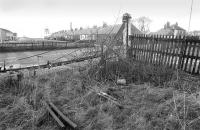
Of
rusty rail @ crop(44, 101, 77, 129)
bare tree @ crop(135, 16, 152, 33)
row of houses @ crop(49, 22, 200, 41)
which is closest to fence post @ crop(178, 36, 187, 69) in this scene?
row of houses @ crop(49, 22, 200, 41)

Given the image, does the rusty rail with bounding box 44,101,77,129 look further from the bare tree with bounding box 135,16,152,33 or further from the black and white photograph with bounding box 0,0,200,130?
the bare tree with bounding box 135,16,152,33

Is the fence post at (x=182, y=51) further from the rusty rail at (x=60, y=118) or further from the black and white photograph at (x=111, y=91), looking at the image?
the rusty rail at (x=60, y=118)

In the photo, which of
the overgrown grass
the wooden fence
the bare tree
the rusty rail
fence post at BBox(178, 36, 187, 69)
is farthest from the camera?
the bare tree

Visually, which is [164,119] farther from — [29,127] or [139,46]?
[139,46]

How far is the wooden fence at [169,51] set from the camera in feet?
16.6

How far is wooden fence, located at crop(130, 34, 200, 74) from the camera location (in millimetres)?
5075

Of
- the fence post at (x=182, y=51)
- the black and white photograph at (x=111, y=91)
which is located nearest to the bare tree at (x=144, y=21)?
the black and white photograph at (x=111, y=91)

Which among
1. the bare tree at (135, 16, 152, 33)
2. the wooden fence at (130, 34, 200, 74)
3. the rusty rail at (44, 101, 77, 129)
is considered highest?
the bare tree at (135, 16, 152, 33)

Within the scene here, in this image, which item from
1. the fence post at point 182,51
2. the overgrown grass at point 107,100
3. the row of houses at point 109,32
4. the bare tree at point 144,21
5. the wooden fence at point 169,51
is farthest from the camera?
the bare tree at point 144,21

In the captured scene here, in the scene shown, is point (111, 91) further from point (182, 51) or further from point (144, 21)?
point (144, 21)

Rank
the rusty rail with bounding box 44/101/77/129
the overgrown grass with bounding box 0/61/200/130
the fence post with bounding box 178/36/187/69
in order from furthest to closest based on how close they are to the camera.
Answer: the fence post with bounding box 178/36/187/69, the overgrown grass with bounding box 0/61/200/130, the rusty rail with bounding box 44/101/77/129

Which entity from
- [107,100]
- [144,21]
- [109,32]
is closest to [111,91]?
[107,100]

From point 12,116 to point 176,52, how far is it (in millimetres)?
5841

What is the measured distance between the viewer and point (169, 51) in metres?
5.76
